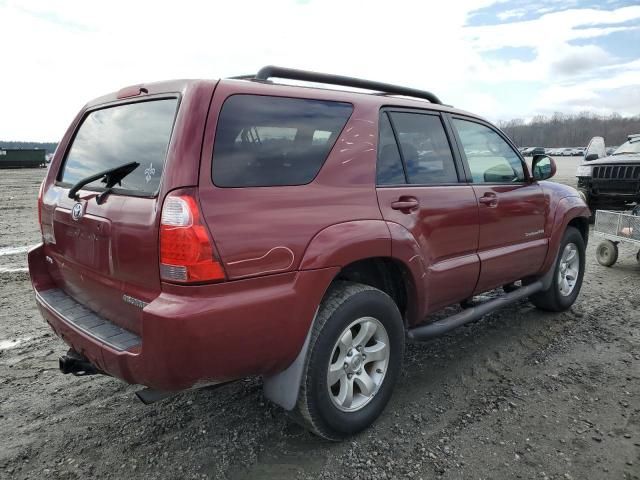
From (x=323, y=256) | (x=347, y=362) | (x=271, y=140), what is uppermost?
(x=271, y=140)

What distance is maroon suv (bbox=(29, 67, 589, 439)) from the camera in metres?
2.09

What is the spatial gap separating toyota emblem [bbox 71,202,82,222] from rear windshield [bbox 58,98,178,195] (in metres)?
0.12

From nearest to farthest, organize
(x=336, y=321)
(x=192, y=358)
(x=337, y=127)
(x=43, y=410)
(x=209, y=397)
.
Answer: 1. (x=192, y=358)
2. (x=336, y=321)
3. (x=337, y=127)
4. (x=43, y=410)
5. (x=209, y=397)

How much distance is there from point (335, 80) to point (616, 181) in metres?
7.97

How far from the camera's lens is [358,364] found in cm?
273

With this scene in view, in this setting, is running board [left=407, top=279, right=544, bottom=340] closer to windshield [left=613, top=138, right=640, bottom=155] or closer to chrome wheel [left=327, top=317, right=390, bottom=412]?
chrome wheel [left=327, top=317, right=390, bottom=412]

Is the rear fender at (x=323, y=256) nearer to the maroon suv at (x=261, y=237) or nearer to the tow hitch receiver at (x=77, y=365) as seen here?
the maroon suv at (x=261, y=237)

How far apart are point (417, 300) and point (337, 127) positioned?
3.82ft

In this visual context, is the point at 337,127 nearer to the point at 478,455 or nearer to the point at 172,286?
the point at 172,286

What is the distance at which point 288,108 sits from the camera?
2.50 m

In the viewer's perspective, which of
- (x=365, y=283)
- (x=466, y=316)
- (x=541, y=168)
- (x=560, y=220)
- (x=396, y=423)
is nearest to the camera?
(x=396, y=423)

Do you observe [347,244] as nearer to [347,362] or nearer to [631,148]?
[347,362]

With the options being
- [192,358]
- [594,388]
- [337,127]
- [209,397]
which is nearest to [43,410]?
[209,397]

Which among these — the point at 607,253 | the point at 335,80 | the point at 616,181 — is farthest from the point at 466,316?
the point at 616,181
